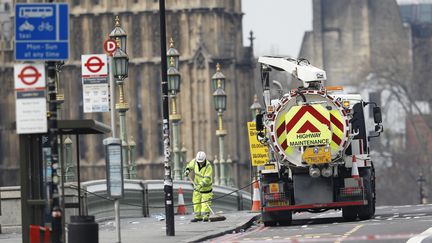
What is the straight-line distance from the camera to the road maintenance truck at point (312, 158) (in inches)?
1608

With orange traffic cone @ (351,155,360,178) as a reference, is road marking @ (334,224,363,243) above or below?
below

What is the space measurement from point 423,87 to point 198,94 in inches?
1719

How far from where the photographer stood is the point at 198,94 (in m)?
108

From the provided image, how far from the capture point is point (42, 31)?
29.4 meters

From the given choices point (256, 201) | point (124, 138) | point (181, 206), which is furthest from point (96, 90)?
point (124, 138)

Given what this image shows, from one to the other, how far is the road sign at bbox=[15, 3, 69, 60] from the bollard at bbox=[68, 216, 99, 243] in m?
3.03

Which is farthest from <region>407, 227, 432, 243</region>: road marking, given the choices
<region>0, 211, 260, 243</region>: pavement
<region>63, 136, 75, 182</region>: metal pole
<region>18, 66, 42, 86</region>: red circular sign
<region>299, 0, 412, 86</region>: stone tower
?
<region>299, 0, 412, 86</region>: stone tower

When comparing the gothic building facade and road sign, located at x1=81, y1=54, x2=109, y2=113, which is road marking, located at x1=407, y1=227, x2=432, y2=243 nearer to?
road sign, located at x1=81, y1=54, x2=109, y2=113

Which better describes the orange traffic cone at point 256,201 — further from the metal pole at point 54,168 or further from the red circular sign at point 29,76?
the red circular sign at point 29,76

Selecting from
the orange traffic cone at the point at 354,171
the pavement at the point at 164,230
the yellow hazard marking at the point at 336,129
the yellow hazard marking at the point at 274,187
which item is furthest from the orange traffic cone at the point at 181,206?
the yellow hazard marking at the point at 336,129

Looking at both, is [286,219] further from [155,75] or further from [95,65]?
[155,75]

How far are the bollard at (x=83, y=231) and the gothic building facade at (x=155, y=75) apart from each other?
75480mm

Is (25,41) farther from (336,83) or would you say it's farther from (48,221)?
(336,83)

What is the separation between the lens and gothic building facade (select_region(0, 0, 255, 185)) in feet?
353
